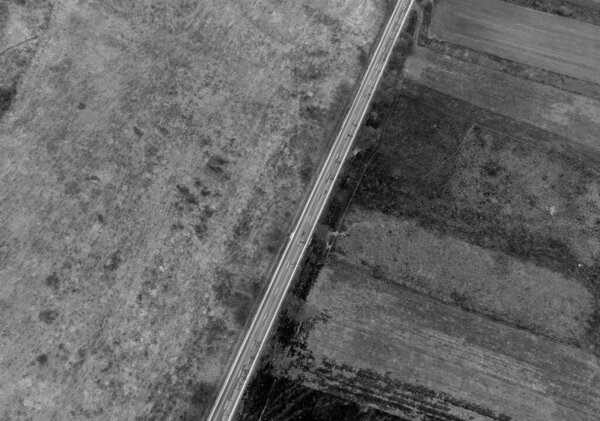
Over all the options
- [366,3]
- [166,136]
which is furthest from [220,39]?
[366,3]

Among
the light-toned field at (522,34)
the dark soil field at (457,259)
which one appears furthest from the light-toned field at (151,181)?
the light-toned field at (522,34)

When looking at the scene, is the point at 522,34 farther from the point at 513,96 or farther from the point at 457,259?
the point at 457,259

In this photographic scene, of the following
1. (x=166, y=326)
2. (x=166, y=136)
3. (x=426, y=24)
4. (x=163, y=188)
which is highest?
(x=426, y=24)

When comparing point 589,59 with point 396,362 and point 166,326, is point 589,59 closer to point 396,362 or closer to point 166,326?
point 396,362

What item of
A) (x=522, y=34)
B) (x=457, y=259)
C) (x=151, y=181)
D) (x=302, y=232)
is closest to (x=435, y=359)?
(x=457, y=259)

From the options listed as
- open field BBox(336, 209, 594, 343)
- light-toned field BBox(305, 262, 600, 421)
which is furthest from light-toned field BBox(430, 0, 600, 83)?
light-toned field BBox(305, 262, 600, 421)

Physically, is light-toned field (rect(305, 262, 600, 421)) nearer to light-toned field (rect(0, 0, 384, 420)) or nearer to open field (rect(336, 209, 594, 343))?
open field (rect(336, 209, 594, 343))

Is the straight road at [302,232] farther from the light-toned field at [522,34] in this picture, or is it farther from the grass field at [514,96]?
the light-toned field at [522,34]
